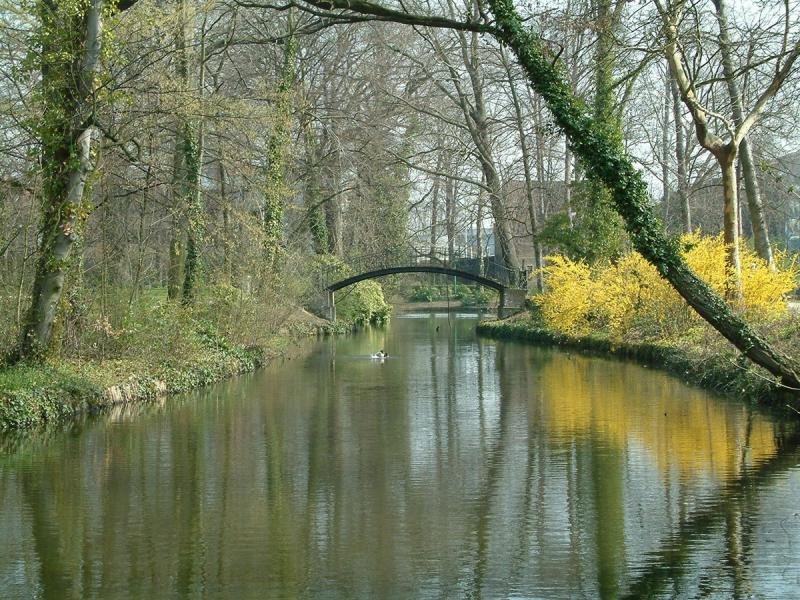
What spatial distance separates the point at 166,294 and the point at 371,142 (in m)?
12.8

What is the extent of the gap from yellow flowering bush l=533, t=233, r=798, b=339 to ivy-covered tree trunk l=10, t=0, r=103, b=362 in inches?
379

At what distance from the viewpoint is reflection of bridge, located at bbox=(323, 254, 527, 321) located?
1704 inches

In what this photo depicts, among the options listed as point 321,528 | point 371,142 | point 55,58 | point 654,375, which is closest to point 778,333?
point 654,375

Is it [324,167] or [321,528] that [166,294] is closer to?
[324,167]

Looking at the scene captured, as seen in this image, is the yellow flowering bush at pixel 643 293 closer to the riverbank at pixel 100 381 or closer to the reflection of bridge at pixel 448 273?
the reflection of bridge at pixel 448 273

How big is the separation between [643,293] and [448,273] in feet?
61.0

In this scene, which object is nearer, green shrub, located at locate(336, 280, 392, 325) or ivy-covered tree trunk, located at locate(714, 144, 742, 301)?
ivy-covered tree trunk, located at locate(714, 144, 742, 301)

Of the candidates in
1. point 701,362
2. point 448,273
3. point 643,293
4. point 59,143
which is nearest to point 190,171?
point 59,143

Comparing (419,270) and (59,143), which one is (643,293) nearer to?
(59,143)

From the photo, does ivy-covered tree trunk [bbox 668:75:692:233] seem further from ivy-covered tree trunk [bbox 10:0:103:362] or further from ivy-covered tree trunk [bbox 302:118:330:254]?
ivy-covered tree trunk [bbox 10:0:103:362]

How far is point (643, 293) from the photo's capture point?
26938 mm

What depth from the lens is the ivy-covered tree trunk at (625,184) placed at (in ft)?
48.5

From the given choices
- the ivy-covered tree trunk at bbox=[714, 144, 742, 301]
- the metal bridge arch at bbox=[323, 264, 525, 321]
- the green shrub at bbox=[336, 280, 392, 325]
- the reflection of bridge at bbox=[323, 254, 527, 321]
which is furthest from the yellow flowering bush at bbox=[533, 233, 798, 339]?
the green shrub at bbox=[336, 280, 392, 325]

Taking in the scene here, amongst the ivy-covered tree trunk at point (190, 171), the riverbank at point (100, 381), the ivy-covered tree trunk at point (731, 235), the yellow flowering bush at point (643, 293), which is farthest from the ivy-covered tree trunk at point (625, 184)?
the riverbank at point (100, 381)
